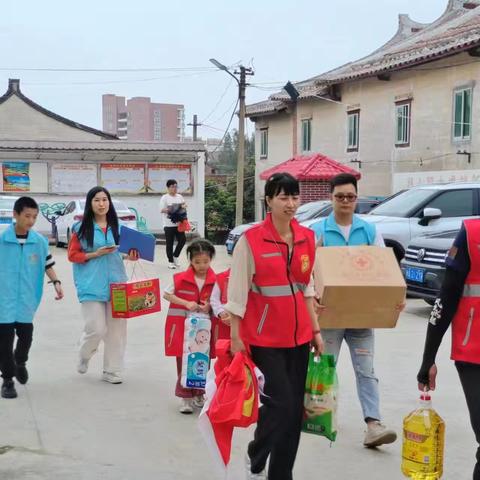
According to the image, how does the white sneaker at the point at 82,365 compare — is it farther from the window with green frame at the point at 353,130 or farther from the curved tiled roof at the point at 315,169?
the window with green frame at the point at 353,130

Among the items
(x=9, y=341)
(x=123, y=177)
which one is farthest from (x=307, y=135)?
(x=9, y=341)

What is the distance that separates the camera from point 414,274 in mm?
10531

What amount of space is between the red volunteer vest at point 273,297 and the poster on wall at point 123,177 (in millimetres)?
20630

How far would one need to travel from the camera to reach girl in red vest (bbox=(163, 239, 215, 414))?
576 cm

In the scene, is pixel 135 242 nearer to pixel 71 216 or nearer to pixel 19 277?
pixel 19 277

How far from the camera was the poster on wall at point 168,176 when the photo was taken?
24453 millimetres

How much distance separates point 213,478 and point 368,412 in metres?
1.12

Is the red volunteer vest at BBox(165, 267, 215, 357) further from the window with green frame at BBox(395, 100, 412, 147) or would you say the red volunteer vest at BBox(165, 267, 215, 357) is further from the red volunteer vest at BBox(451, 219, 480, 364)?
the window with green frame at BBox(395, 100, 412, 147)

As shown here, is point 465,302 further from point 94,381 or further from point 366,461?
point 94,381

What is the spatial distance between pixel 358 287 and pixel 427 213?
8.08 meters

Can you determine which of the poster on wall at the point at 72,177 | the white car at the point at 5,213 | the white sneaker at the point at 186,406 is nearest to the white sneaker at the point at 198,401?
the white sneaker at the point at 186,406

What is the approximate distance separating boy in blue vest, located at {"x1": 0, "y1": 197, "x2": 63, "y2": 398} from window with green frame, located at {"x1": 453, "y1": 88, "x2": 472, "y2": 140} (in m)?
16.7

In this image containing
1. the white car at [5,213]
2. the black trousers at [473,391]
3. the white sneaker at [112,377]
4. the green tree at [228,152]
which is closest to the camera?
the black trousers at [473,391]

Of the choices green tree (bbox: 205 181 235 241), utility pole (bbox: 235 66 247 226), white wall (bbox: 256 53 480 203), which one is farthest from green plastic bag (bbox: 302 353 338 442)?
green tree (bbox: 205 181 235 241)
